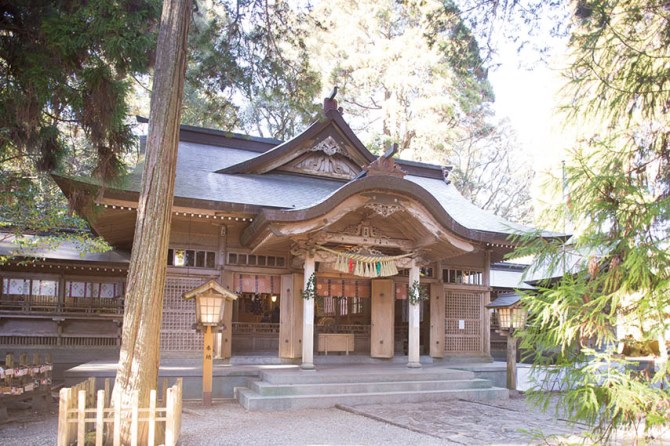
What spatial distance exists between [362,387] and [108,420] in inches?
228

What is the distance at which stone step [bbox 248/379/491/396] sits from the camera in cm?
966

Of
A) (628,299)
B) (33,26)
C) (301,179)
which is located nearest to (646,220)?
(628,299)

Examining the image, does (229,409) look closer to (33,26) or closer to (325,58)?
(33,26)

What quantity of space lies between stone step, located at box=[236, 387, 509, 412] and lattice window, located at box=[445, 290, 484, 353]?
2870 mm

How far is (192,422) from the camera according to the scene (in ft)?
26.5

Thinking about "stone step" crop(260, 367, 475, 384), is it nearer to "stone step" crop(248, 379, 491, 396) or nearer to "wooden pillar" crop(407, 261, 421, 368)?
"stone step" crop(248, 379, 491, 396)

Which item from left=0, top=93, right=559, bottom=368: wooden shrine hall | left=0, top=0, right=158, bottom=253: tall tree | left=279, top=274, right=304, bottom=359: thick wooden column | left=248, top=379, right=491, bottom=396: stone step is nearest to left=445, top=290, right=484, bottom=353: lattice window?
left=0, top=93, right=559, bottom=368: wooden shrine hall

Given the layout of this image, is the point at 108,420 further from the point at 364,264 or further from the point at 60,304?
the point at 60,304

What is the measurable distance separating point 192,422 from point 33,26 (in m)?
6.44

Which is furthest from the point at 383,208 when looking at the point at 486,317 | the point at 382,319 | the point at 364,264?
the point at 486,317

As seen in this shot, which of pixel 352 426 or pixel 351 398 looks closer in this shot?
pixel 352 426

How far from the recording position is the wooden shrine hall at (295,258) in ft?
36.2

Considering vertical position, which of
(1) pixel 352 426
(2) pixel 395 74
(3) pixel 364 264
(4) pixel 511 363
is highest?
(2) pixel 395 74

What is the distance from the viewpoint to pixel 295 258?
12125mm
